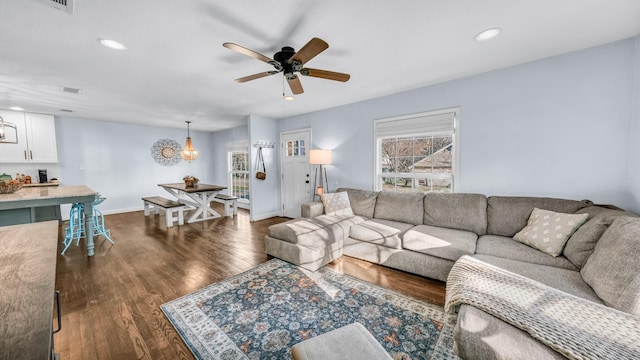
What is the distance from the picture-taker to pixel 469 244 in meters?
2.36

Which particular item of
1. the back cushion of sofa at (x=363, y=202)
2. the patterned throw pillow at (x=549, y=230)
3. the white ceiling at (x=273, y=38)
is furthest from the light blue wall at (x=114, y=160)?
the patterned throw pillow at (x=549, y=230)

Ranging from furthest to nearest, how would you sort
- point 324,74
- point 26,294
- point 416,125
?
point 416,125, point 324,74, point 26,294

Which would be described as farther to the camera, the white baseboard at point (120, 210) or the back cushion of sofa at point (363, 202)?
the white baseboard at point (120, 210)

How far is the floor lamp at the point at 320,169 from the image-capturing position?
414cm

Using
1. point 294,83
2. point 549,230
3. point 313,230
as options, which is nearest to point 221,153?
point 313,230

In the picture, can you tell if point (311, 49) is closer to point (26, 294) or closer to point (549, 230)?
point (26, 294)

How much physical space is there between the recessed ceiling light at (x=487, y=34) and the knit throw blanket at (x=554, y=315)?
198 centimetres

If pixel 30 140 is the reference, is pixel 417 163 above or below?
below

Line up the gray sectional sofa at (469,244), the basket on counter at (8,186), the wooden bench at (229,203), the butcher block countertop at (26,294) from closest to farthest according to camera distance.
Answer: the butcher block countertop at (26,294) → the gray sectional sofa at (469,244) → the basket on counter at (8,186) → the wooden bench at (229,203)

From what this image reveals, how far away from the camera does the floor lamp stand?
13.6ft

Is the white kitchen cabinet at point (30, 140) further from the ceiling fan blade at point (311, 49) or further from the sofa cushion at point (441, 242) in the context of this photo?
the sofa cushion at point (441, 242)

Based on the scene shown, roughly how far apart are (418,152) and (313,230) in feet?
6.72

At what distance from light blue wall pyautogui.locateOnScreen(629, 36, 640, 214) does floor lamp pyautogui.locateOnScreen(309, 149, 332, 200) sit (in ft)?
11.2

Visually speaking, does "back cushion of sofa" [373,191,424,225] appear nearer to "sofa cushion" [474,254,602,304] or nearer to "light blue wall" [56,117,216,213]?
"sofa cushion" [474,254,602,304]
